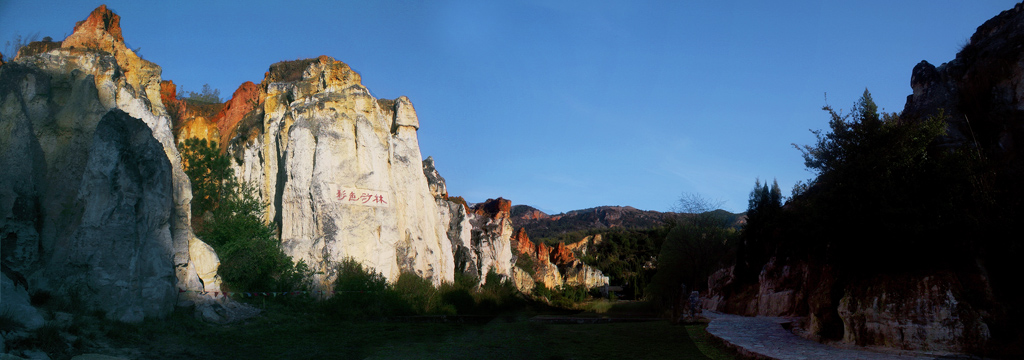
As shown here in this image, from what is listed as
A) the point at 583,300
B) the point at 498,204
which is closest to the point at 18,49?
the point at 498,204

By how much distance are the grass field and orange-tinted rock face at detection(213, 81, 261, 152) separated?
16.0 metres

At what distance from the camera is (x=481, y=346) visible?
12375 millimetres

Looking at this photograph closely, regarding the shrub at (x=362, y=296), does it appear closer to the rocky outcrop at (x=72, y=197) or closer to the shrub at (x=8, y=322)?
the rocky outcrop at (x=72, y=197)

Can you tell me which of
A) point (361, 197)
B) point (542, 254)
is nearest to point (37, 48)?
point (361, 197)

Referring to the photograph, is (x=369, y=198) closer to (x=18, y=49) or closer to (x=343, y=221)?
(x=343, y=221)

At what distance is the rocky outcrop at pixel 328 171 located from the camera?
21.1 meters

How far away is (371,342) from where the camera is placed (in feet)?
41.0

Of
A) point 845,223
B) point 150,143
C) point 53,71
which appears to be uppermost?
point 53,71

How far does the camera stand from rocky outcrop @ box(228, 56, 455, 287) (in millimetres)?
21109

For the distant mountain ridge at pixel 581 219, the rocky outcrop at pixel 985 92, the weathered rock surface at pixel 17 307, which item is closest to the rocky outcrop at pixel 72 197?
the weathered rock surface at pixel 17 307

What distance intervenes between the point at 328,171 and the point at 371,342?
35.3 ft

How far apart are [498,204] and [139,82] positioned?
106 ft

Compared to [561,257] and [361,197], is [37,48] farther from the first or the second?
[561,257]

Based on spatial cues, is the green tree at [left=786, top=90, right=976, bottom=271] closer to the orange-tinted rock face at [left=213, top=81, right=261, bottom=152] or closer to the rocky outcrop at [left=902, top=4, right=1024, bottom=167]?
the rocky outcrop at [left=902, top=4, right=1024, bottom=167]
